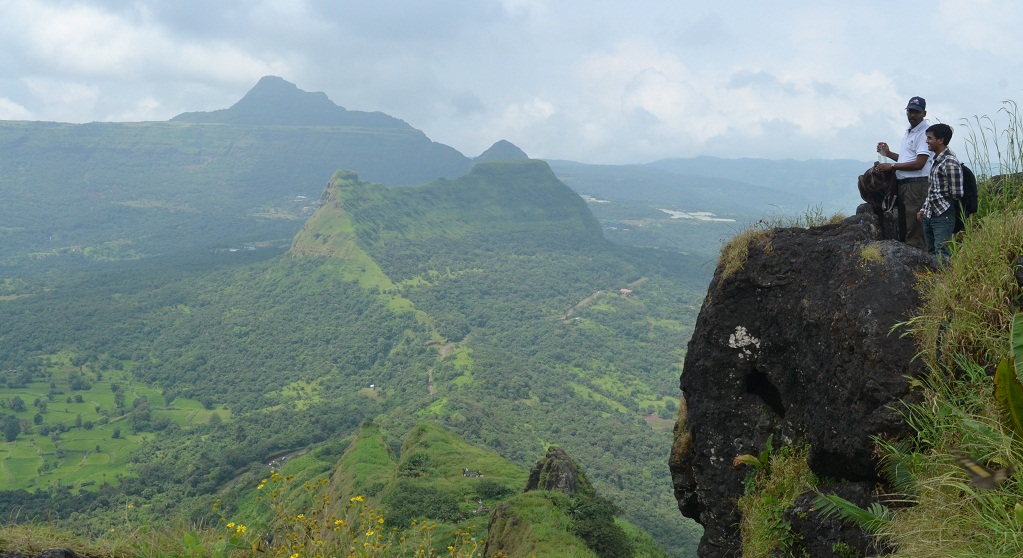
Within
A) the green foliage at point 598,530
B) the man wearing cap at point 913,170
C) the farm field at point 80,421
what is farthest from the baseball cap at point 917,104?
the farm field at point 80,421

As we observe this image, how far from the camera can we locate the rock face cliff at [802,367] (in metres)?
6.89

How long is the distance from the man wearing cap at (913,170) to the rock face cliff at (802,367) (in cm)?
52

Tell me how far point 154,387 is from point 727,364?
134 m

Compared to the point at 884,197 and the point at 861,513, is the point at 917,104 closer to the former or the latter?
the point at 884,197

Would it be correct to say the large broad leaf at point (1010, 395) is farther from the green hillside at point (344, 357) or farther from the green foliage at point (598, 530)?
the green hillside at point (344, 357)

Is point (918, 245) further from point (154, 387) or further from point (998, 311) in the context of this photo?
point (154, 387)

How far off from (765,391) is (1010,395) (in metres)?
4.98

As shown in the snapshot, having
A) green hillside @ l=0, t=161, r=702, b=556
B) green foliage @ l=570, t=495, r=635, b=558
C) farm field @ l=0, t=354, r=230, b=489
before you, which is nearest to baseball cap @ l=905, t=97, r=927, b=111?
green foliage @ l=570, t=495, r=635, b=558

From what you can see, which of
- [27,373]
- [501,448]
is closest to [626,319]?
[501,448]

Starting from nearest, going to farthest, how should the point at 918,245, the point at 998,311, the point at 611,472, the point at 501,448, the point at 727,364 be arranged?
the point at 998,311 → the point at 918,245 → the point at 727,364 → the point at 611,472 → the point at 501,448

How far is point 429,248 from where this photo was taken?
195 metres

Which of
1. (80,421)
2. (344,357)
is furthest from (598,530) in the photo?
(344,357)

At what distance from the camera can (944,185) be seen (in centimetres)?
803

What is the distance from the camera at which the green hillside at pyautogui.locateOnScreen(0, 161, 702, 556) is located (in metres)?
83.7
